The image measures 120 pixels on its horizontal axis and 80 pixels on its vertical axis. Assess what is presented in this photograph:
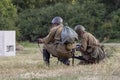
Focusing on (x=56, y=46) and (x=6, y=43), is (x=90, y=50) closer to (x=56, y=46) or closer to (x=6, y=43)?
(x=56, y=46)

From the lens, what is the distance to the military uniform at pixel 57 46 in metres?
14.6

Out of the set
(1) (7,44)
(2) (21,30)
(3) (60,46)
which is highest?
(3) (60,46)

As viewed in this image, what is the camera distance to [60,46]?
47.9 ft

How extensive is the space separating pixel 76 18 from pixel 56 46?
3201 cm

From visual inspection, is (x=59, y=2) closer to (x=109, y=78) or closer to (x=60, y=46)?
(x=60, y=46)

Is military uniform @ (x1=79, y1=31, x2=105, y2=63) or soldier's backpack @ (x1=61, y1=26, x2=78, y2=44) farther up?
soldier's backpack @ (x1=61, y1=26, x2=78, y2=44)

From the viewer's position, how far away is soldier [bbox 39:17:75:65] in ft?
47.9

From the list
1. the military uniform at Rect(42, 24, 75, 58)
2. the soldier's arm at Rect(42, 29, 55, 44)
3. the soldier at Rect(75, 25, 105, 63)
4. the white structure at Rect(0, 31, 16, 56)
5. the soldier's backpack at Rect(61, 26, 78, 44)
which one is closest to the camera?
the soldier's backpack at Rect(61, 26, 78, 44)

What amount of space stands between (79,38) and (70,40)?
3.11ft

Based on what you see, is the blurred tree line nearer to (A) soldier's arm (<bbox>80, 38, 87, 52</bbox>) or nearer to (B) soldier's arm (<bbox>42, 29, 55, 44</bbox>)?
(A) soldier's arm (<bbox>80, 38, 87, 52</bbox>)

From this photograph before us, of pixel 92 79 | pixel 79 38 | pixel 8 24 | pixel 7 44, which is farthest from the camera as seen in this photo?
pixel 8 24

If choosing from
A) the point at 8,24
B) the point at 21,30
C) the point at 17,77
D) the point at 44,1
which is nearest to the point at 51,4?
the point at 44,1

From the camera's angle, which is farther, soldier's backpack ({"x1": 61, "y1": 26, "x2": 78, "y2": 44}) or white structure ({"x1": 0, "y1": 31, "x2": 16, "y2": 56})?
white structure ({"x1": 0, "y1": 31, "x2": 16, "y2": 56})

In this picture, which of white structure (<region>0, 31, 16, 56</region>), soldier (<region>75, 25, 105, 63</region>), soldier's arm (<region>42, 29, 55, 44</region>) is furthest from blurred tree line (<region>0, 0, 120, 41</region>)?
soldier's arm (<region>42, 29, 55, 44</region>)
